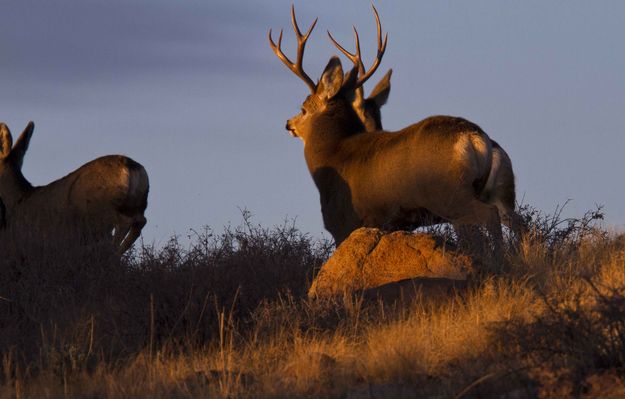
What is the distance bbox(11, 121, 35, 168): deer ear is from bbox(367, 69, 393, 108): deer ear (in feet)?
18.5

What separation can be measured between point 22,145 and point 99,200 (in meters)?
2.94

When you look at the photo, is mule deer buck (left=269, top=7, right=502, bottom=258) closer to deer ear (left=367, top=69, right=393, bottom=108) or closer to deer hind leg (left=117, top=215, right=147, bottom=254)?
deer ear (left=367, top=69, right=393, bottom=108)

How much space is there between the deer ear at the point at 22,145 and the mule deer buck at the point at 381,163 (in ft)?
16.1

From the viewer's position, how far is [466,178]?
12234 millimetres

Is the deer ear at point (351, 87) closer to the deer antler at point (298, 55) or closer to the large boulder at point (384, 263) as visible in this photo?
the deer antler at point (298, 55)

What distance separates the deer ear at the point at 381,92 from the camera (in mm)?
17234

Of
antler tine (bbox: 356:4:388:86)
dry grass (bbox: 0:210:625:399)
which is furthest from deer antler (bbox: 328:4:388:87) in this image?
dry grass (bbox: 0:210:625:399)

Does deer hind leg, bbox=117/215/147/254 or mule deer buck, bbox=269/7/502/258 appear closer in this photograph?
mule deer buck, bbox=269/7/502/258

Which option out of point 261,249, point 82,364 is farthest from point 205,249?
point 82,364

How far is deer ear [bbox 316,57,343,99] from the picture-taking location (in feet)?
51.9

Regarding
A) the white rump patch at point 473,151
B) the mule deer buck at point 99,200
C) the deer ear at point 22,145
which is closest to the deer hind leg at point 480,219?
the white rump patch at point 473,151

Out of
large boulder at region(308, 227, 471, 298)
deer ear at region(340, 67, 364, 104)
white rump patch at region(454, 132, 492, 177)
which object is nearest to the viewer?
large boulder at region(308, 227, 471, 298)

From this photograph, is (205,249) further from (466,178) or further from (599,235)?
(599,235)

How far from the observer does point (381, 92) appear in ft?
56.6
